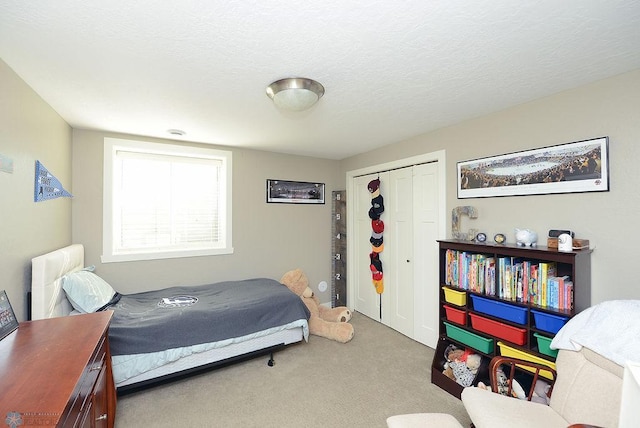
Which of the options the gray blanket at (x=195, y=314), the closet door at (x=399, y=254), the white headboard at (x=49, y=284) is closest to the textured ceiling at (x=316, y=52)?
the closet door at (x=399, y=254)

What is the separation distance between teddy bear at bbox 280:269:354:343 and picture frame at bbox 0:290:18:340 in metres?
2.47

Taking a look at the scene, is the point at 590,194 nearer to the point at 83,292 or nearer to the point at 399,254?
the point at 399,254

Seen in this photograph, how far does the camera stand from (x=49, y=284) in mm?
2002

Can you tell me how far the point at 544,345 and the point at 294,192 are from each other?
320 centimetres

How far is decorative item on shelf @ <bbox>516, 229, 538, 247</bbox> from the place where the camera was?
2143mm

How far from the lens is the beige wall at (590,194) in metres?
1.77

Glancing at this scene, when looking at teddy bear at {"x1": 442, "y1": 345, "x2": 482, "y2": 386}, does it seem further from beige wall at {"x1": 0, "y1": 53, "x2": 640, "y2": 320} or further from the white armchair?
beige wall at {"x1": 0, "y1": 53, "x2": 640, "y2": 320}

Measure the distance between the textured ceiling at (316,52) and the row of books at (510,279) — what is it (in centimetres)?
128

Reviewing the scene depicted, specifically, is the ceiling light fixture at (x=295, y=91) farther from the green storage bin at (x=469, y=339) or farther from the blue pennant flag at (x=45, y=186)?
the green storage bin at (x=469, y=339)

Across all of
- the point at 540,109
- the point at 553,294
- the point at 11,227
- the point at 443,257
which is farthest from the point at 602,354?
the point at 11,227

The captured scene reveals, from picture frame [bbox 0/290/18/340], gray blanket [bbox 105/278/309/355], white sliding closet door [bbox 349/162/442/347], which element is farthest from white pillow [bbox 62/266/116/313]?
white sliding closet door [bbox 349/162/442/347]

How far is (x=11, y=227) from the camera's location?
1762 millimetres

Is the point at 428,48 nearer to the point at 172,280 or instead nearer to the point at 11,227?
the point at 11,227

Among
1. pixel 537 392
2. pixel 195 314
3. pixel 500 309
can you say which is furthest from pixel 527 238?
pixel 195 314
